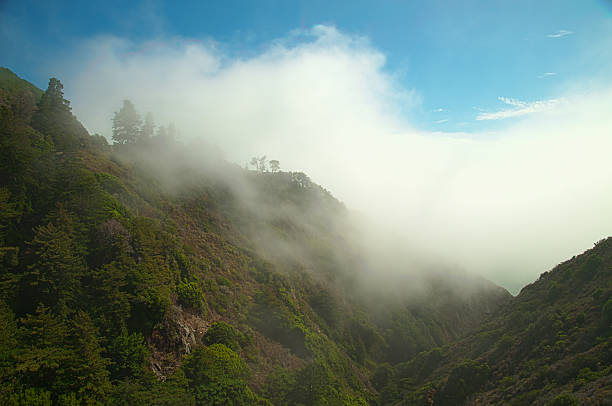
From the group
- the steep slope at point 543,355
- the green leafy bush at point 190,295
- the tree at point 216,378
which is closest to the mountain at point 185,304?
the tree at point 216,378

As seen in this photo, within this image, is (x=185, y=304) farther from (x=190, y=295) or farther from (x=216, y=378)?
(x=216, y=378)

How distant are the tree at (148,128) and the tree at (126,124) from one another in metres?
1.78

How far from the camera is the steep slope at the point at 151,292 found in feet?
68.3

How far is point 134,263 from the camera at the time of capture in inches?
1129

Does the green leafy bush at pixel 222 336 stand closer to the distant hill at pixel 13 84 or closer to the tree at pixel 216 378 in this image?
the tree at pixel 216 378

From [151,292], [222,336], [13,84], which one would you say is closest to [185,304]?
[222,336]

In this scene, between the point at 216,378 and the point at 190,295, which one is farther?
the point at 190,295

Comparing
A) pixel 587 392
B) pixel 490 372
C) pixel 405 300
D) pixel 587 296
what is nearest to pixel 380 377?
pixel 490 372

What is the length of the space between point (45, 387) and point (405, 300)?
9551cm

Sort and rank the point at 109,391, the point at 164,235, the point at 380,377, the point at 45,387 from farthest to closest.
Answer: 1. the point at 380,377
2. the point at 164,235
3. the point at 109,391
4. the point at 45,387

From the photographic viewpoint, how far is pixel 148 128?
267 feet

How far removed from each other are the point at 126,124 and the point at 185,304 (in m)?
63.5

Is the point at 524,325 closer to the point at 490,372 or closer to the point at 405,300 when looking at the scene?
the point at 490,372

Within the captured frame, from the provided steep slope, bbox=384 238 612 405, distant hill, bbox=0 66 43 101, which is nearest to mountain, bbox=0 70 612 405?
steep slope, bbox=384 238 612 405
